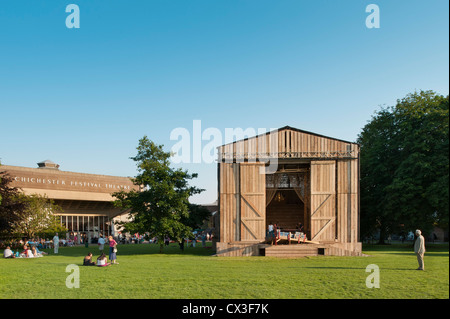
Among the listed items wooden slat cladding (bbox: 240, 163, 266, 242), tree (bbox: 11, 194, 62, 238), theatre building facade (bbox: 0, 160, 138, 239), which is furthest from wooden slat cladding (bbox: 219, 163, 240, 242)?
theatre building facade (bbox: 0, 160, 138, 239)

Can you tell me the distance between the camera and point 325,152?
28.2 metres

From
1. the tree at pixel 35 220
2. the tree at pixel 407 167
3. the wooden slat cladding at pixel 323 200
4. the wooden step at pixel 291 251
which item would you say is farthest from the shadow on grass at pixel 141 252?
the tree at pixel 407 167

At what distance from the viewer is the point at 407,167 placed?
105ft

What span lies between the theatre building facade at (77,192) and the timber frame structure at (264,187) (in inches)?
1181

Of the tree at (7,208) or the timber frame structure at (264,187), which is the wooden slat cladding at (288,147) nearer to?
the timber frame structure at (264,187)

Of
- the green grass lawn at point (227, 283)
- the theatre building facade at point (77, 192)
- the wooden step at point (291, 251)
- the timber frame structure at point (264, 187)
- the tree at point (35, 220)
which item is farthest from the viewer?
the theatre building facade at point (77, 192)

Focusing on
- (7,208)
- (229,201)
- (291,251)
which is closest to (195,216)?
→ (229,201)

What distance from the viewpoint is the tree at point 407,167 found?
30.3m

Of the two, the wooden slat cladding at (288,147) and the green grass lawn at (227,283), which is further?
the wooden slat cladding at (288,147)

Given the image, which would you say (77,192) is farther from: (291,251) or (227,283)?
(227,283)

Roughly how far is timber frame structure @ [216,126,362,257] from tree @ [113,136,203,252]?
413 centimetres

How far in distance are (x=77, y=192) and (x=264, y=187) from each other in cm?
3579

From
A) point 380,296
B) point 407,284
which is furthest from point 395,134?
point 380,296

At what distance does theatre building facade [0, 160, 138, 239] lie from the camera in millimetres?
52344
